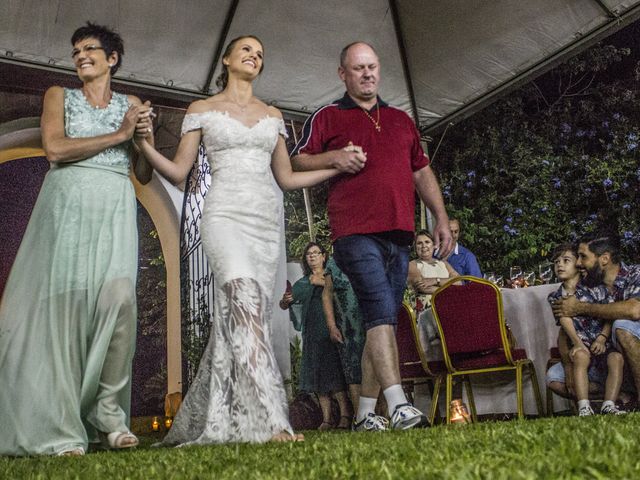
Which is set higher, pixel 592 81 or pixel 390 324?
pixel 592 81

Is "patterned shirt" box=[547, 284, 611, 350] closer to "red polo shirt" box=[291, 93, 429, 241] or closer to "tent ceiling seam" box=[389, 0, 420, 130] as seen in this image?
"red polo shirt" box=[291, 93, 429, 241]

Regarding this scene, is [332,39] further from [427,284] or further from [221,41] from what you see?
[427,284]

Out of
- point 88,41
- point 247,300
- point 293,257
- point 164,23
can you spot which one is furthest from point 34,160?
point 247,300

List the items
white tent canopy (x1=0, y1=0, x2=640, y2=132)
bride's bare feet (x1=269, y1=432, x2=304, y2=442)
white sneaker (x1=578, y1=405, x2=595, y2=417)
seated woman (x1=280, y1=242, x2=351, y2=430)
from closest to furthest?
bride's bare feet (x1=269, y1=432, x2=304, y2=442), white sneaker (x1=578, y1=405, x2=595, y2=417), white tent canopy (x1=0, y1=0, x2=640, y2=132), seated woman (x1=280, y1=242, x2=351, y2=430)

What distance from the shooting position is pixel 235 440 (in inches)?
106

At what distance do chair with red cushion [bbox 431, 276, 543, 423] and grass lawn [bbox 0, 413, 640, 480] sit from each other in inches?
82.0

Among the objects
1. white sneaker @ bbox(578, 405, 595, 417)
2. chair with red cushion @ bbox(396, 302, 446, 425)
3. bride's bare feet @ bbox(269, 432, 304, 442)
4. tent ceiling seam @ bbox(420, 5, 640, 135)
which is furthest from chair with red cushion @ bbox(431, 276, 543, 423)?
bride's bare feet @ bbox(269, 432, 304, 442)

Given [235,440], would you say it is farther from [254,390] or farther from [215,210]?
[215,210]

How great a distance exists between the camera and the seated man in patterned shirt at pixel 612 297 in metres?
3.99

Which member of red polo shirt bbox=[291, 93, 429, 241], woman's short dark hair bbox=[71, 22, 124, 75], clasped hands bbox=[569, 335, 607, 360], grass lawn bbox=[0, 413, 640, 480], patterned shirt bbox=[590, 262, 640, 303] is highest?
woman's short dark hair bbox=[71, 22, 124, 75]

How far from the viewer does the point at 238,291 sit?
288 cm

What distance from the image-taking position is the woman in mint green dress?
111 inches

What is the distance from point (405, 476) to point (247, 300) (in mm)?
1647
